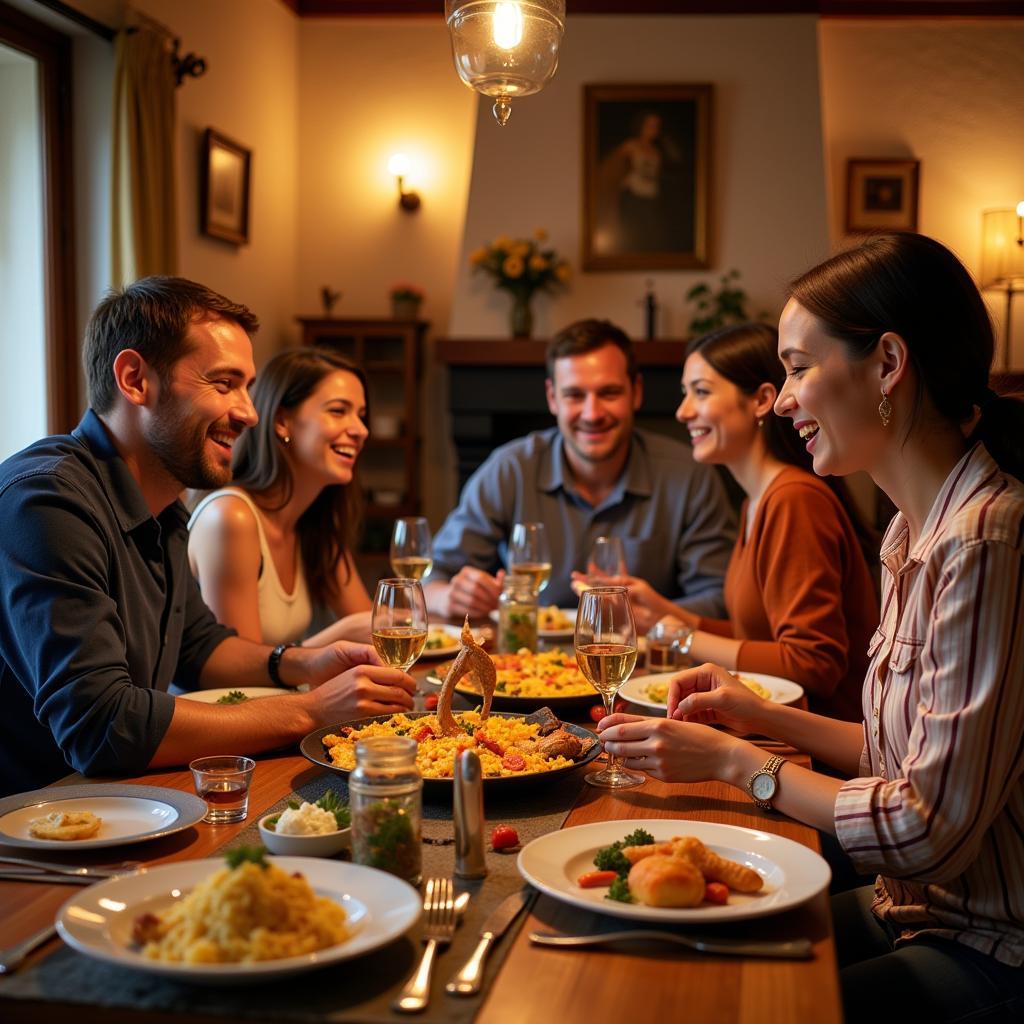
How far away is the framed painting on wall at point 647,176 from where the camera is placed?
6.18m

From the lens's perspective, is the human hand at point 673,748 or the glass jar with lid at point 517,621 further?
the glass jar with lid at point 517,621

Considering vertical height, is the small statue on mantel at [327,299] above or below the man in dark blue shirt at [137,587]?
above

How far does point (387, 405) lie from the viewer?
6445mm

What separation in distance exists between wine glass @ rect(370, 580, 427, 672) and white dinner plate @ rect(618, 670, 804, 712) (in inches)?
16.8

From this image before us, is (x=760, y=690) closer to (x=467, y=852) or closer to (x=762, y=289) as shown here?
(x=467, y=852)

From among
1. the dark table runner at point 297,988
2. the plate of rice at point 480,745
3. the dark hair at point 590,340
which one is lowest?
the dark table runner at point 297,988

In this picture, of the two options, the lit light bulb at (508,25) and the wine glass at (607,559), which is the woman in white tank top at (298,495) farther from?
the lit light bulb at (508,25)

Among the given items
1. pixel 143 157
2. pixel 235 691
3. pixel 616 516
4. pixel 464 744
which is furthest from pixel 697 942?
pixel 143 157

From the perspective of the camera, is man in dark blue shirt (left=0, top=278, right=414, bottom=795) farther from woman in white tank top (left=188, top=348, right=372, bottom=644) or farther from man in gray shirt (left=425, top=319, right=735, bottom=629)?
man in gray shirt (left=425, top=319, right=735, bottom=629)

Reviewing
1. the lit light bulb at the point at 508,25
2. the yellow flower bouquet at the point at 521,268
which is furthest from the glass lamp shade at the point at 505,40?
the yellow flower bouquet at the point at 521,268

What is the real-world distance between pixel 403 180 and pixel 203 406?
4703 mm

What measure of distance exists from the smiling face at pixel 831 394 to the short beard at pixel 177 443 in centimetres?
104

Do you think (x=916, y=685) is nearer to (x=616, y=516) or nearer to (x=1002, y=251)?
(x=616, y=516)

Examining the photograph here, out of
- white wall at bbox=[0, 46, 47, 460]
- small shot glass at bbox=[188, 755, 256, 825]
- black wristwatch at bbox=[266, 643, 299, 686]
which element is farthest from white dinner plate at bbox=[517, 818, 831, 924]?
white wall at bbox=[0, 46, 47, 460]
